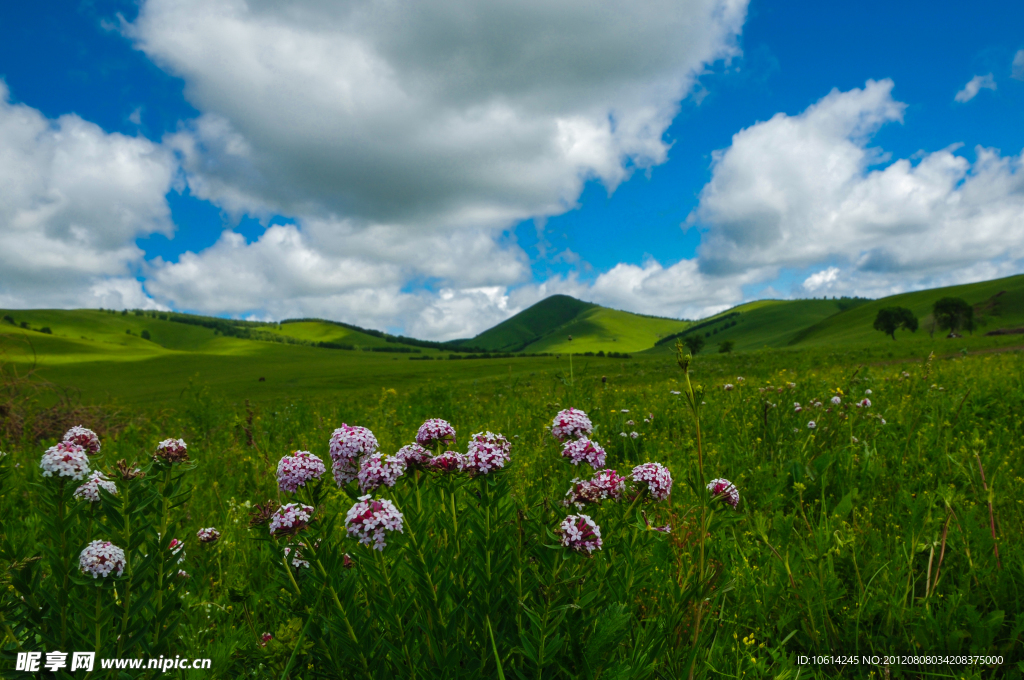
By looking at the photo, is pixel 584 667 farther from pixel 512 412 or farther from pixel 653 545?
pixel 512 412

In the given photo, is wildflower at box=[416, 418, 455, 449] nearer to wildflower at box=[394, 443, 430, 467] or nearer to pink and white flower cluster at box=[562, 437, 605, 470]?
wildflower at box=[394, 443, 430, 467]

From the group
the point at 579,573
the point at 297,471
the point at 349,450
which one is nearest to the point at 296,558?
the point at 297,471

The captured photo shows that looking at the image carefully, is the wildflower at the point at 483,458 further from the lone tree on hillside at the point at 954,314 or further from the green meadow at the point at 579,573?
the lone tree on hillside at the point at 954,314

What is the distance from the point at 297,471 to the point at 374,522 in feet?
2.20

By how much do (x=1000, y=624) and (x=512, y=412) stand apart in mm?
5928

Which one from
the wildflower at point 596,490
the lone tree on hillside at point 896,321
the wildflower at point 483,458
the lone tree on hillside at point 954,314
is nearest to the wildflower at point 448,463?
the wildflower at point 483,458

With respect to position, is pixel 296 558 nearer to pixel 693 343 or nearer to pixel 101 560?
pixel 101 560

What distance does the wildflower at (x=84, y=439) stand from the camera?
253cm

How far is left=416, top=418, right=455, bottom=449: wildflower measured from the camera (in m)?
2.55

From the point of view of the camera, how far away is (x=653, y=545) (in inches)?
120

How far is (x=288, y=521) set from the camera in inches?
77.7

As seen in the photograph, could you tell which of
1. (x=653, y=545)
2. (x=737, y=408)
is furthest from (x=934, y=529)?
(x=737, y=408)

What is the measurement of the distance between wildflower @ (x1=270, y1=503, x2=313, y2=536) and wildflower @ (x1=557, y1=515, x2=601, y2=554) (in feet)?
3.91

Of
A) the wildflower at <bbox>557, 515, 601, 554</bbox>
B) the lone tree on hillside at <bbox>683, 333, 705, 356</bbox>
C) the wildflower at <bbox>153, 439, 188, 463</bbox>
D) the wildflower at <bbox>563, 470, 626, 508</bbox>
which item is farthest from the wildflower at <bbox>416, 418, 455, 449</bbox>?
the lone tree on hillside at <bbox>683, 333, 705, 356</bbox>
